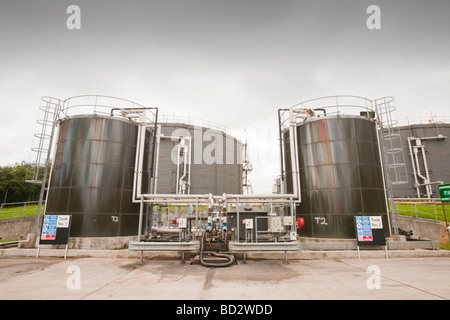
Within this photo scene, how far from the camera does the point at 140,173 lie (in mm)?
14297

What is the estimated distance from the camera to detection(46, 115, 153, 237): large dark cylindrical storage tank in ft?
42.2

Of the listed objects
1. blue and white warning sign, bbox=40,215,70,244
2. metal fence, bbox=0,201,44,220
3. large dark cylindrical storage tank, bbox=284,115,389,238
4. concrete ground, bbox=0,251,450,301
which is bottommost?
concrete ground, bbox=0,251,450,301

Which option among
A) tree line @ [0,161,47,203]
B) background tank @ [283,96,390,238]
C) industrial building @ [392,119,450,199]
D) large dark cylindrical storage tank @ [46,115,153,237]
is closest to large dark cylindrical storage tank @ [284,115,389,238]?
background tank @ [283,96,390,238]

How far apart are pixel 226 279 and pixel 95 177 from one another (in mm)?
9538

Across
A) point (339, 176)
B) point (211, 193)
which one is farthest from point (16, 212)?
point (339, 176)

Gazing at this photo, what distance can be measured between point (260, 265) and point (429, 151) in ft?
108

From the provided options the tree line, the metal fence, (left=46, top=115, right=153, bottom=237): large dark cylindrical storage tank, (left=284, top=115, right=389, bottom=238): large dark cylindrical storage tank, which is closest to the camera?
(left=46, top=115, right=153, bottom=237): large dark cylindrical storage tank

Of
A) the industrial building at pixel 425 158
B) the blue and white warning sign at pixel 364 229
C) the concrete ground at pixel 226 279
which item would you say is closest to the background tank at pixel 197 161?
the concrete ground at pixel 226 279

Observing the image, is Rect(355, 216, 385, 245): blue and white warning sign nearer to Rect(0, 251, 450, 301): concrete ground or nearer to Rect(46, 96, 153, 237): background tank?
Rect(0, 251, 450, 301): concrete ground

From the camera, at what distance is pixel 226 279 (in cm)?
762

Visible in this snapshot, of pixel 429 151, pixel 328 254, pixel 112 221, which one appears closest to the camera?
pixel 328 254

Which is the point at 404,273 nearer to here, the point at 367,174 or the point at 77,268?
the point at 367,174

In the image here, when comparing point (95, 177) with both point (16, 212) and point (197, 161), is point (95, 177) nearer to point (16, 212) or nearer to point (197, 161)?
point (197, 161)
